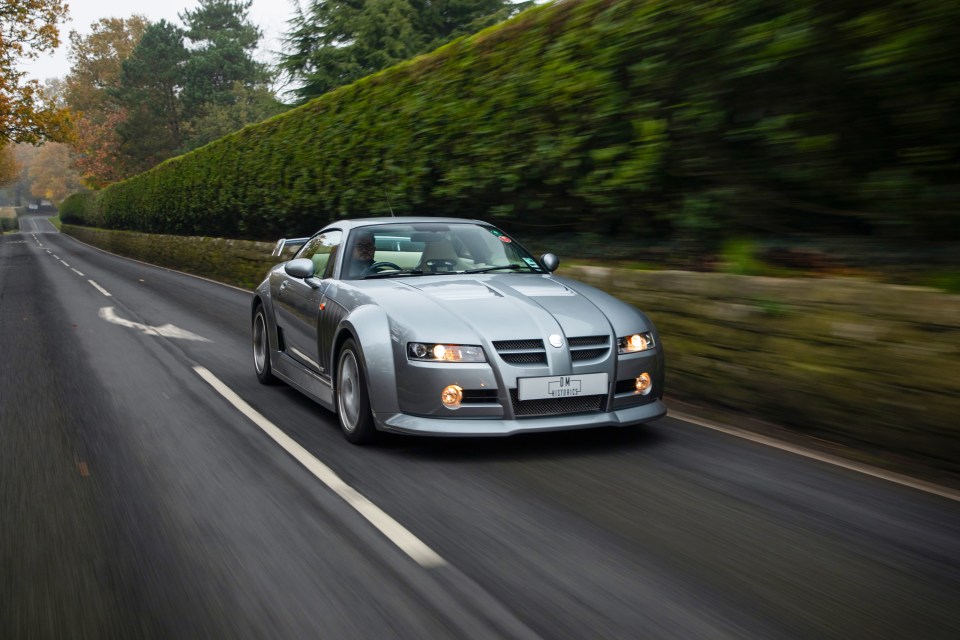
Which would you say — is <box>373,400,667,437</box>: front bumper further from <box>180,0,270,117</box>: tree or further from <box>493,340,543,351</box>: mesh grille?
<box>180,0,270,117</box>: tree

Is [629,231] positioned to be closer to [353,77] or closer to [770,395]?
[770,395]

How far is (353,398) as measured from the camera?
596cm

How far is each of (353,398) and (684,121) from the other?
408 centimetres

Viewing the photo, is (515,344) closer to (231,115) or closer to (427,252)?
(427,252)

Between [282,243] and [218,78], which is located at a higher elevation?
[218,78]

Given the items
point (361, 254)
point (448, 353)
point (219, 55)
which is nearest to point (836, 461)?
point (448, 353)

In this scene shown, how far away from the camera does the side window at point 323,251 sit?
23.2ft

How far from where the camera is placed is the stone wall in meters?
5.12

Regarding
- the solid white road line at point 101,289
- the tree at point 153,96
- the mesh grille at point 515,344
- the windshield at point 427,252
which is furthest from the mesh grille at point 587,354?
the tree at point 153,96

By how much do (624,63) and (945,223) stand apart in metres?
3.96

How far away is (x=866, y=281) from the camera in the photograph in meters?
5.79

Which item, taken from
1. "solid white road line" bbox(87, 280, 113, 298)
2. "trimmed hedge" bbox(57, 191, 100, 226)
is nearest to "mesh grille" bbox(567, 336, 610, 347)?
"solid white road line" bbox(87, 280, 113, 298)

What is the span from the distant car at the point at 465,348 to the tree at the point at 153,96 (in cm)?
7271

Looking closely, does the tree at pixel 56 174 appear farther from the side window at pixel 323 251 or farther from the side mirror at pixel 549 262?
the side mirror at pixel 549 262
